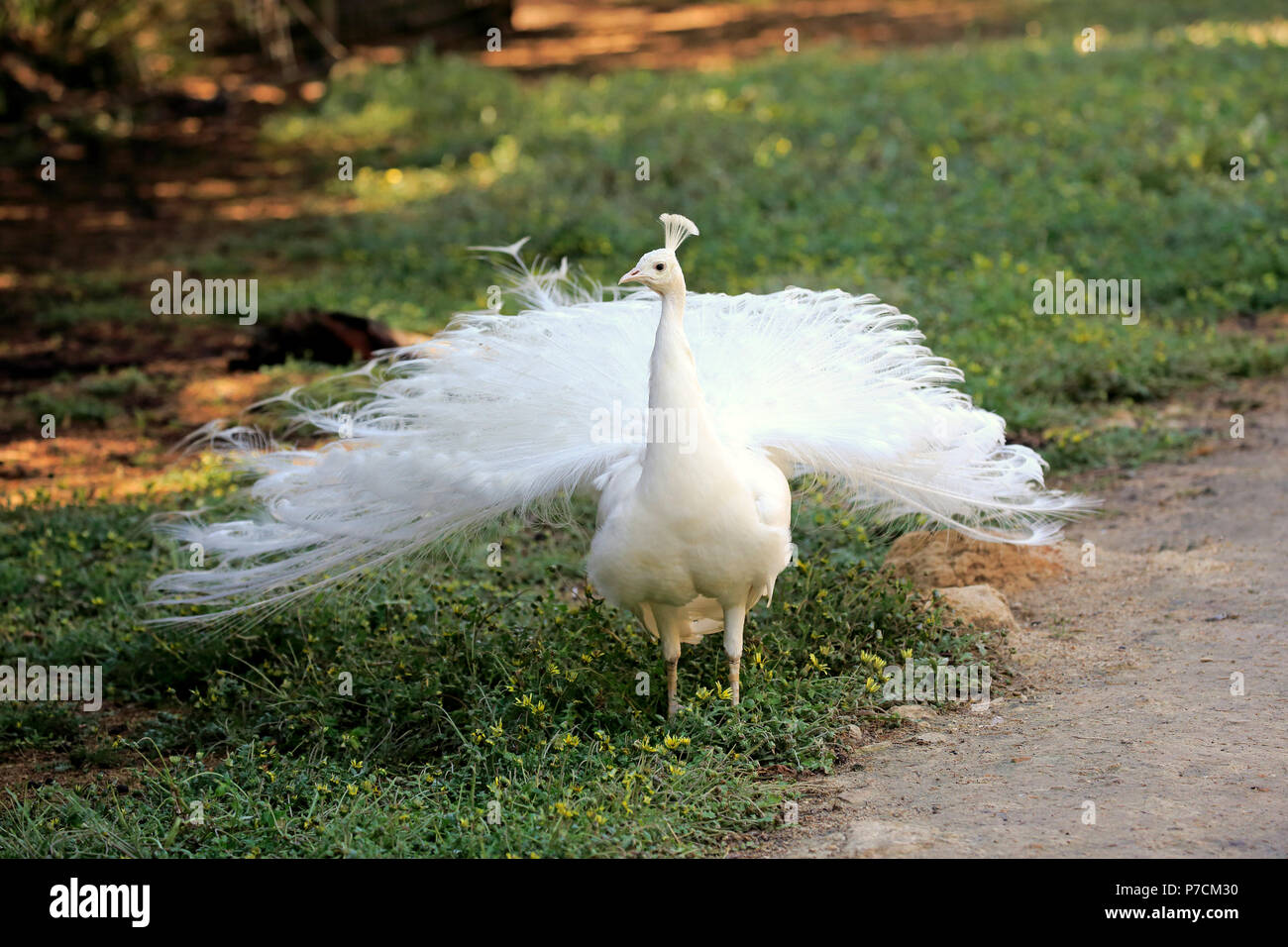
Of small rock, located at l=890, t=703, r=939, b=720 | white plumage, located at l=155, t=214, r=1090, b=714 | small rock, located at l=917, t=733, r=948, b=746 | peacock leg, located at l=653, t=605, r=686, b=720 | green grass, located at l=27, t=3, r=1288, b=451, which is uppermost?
green grass, located at l=27, t=3, r=1288, b=451

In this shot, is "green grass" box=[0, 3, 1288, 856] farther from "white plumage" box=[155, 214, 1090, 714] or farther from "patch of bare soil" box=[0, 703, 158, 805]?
"white plumage" box=[155, 214, 1090, 714]

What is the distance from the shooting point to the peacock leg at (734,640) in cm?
465

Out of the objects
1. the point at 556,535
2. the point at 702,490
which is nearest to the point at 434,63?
the point at 556,535

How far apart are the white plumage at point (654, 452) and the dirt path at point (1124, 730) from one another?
51 cm

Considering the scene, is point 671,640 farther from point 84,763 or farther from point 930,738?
point 84,763

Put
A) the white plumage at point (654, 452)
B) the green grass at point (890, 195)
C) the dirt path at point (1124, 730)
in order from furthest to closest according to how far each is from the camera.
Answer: the green grass at point (890, 195)
the white plumage at point (654, 452)
the dirt path at point (1124, 730)

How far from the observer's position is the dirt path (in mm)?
3865

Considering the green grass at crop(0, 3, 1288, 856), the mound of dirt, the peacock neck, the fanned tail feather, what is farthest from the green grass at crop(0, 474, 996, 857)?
the peacock neck

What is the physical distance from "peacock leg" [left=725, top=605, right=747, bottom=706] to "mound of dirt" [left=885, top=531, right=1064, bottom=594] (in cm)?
120

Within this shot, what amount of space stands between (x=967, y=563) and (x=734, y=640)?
1522mm

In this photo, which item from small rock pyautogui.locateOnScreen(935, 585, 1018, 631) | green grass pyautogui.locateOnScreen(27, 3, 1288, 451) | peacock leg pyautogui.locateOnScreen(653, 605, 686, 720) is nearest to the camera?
peacock leg pyautogui.locateOnScreen(653, 605, 686, 720)

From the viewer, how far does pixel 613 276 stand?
31.6 feet

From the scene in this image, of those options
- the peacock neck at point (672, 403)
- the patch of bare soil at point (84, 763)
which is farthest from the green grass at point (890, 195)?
the patch of bare soil at point (84, 763)

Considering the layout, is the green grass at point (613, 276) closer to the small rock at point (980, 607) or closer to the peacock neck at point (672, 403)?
the small rock at point (980, 607)
